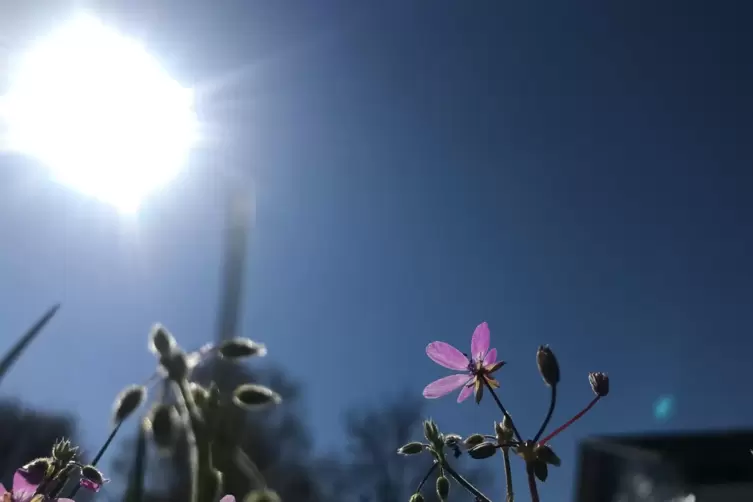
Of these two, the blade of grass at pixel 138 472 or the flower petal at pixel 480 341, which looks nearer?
the blade of grass at pixel 138 472

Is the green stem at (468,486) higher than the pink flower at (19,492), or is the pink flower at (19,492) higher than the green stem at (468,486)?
the green stem at (468,486)

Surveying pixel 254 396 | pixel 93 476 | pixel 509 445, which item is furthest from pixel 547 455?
pixel 93 476

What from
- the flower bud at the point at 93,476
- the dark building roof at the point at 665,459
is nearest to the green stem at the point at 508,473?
the flower bud at the point at 93,476

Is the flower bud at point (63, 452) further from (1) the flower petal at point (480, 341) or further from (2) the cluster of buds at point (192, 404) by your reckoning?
(1) the flower petal at point (480, 341)

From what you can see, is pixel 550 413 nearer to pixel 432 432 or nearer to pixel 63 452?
pixel 432 432

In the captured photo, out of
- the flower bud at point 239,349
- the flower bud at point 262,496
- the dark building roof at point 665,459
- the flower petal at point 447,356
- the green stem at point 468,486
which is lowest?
the flower bud at point 262,496

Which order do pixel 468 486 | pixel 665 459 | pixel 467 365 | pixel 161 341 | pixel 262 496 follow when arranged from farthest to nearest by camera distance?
1. pixel 665 459
2. pixel 467 365
3. pixel 468 486
4. pixel 161 341
5. pixel 262 496

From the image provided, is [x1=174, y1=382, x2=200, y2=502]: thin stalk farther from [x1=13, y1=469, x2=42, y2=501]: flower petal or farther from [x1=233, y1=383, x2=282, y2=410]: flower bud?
[x1=13, y1=469, x2=42, y2=501]: flower petal

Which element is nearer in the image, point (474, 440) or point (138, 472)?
point (138, 472)
